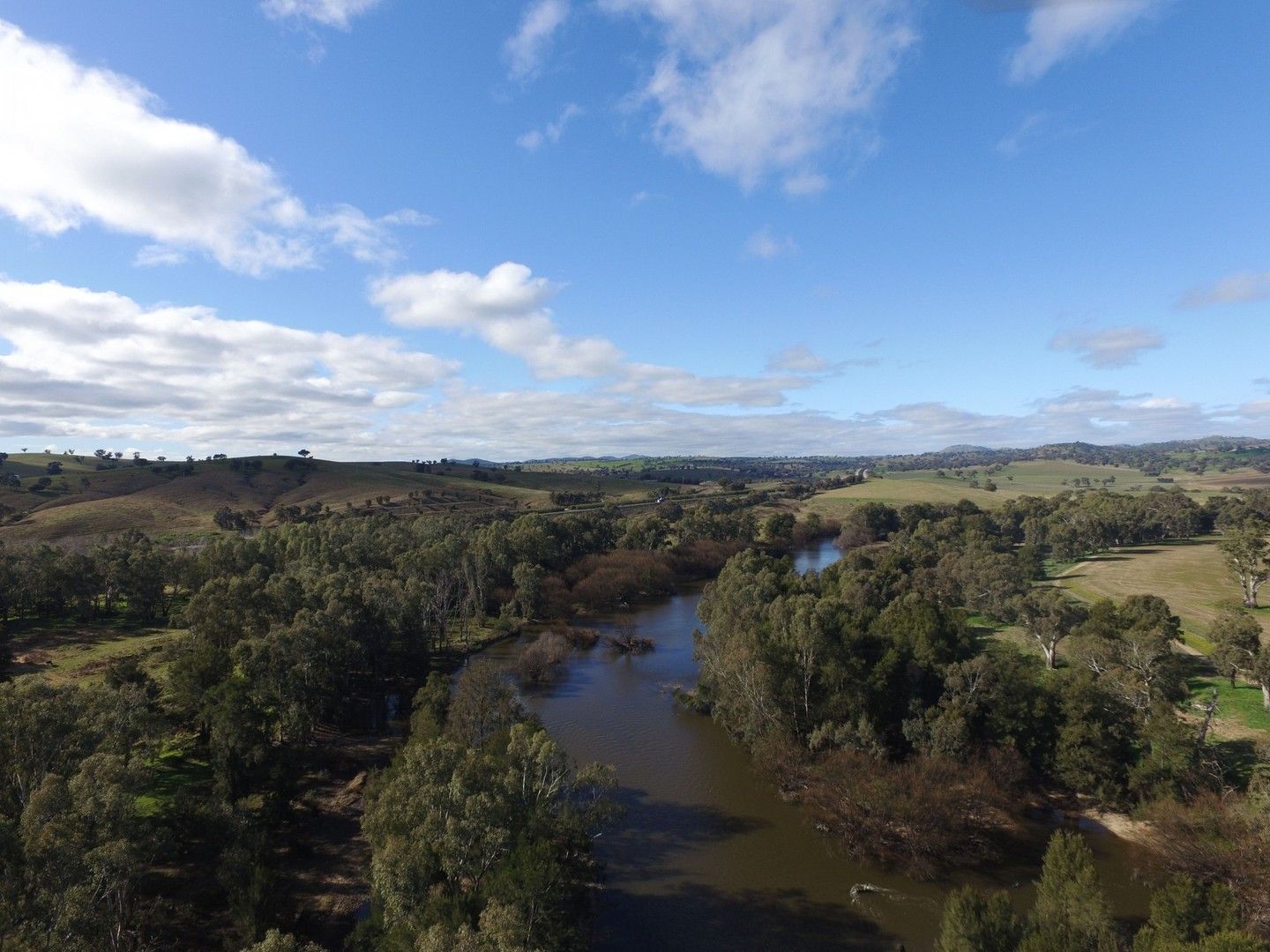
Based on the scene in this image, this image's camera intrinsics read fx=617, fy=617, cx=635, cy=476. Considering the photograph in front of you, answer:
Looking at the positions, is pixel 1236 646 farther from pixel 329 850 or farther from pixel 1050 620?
pixel 329 850

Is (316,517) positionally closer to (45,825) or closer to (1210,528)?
(45,825)

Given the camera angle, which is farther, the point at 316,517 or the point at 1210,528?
the point at 316,517

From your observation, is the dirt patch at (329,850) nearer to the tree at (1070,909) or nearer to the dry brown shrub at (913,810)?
the dry brown shrub at (913,810)

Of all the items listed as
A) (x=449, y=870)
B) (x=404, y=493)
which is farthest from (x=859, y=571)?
(x=404, y=493)

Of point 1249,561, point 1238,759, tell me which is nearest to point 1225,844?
point 1238,759

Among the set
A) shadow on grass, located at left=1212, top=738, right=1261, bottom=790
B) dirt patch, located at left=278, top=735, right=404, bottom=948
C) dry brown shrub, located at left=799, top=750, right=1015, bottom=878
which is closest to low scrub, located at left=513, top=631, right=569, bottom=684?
dirt patch, located at left=278, top=735, right=404, bottom=948

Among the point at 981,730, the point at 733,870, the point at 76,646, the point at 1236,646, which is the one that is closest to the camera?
the point at 733,870

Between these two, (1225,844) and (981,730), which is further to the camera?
(981,730)
